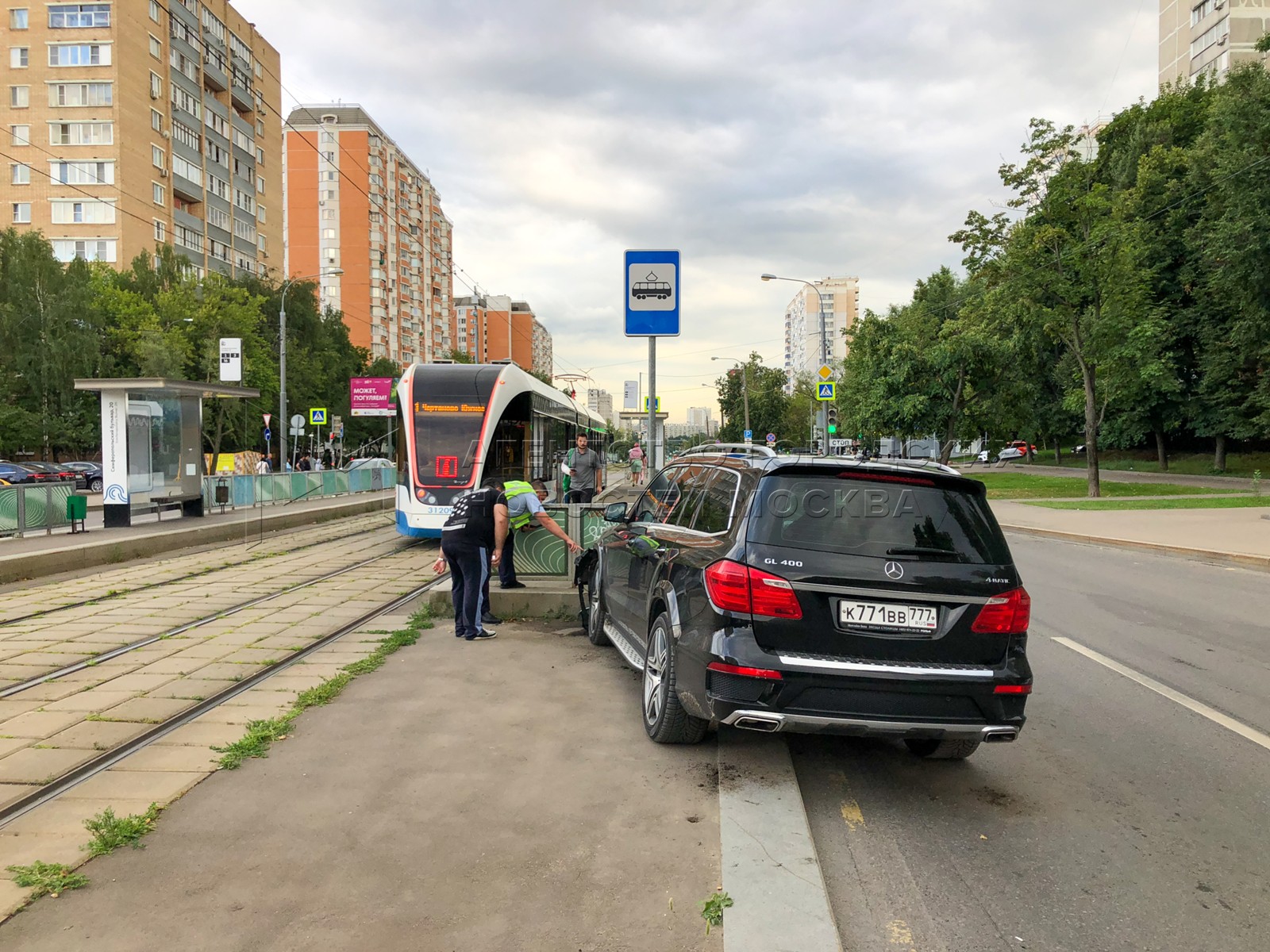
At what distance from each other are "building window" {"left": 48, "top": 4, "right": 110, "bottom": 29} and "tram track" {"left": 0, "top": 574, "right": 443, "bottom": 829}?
58.5m

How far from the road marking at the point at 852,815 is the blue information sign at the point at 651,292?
6.55 meters

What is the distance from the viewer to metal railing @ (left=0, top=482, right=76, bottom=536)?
15.2 metres

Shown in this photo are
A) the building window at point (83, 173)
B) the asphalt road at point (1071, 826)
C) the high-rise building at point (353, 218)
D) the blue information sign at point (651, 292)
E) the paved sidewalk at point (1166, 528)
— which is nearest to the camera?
the asphalt road at point (1071, 826)

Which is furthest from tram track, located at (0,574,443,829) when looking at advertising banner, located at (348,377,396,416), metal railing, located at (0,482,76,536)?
advertising banner, located at (348,377,396,416)

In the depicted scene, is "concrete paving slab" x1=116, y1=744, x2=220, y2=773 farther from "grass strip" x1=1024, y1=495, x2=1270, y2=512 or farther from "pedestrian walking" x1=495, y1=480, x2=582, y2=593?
"grass strip" x1=1024, y1=495, x2=1270, y2=512

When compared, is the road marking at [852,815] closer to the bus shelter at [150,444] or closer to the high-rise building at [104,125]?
the bus shelter at [150,444]

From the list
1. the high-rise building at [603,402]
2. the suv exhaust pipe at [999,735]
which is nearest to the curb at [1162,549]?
the suv exhaust pipe at [999,735]

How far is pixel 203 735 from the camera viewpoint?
5027 mm

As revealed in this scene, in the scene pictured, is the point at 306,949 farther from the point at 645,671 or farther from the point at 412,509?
the point at 412,509

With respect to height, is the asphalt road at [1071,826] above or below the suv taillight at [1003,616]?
below

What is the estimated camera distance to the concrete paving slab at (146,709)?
17.6 ft

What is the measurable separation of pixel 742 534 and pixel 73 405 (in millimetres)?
Answer: 49204

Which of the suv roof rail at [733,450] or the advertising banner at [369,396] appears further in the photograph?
the advertising banner at [369,396]

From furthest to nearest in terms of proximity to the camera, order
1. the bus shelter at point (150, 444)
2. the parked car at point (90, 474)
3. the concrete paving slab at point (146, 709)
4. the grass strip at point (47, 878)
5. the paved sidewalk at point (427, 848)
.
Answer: the parked car at point (90, 474) < the bus shelter at point (150, 444) < the concrete paving slab at point (146, 709) < the grass strip at point (47, 878) < the paved sidewalk at point (427, 848)
